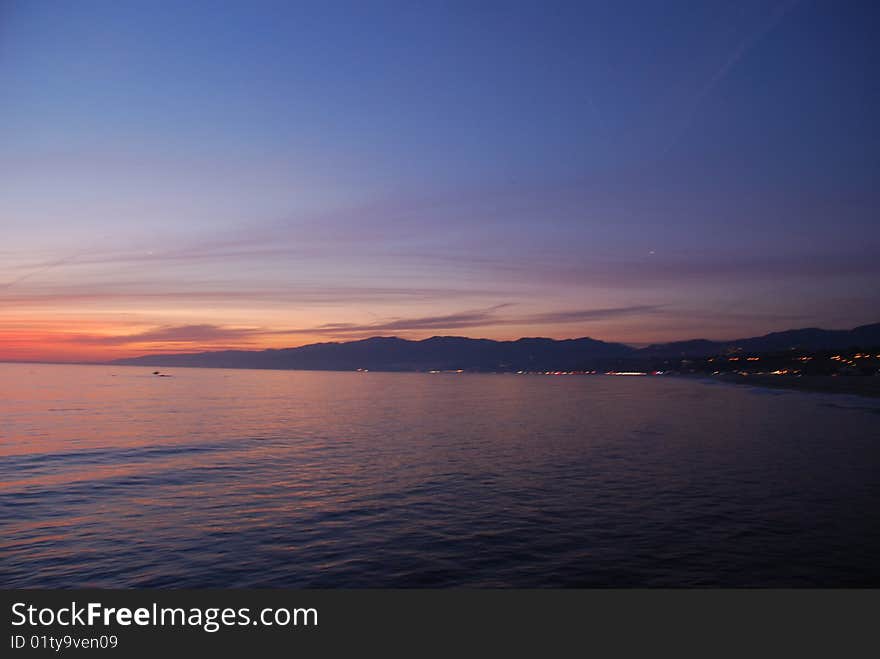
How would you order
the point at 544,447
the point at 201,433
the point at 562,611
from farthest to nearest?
the point at 201,433, the point at 544,447, the point at 562,611

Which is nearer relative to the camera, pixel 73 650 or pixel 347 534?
pixel 73 650

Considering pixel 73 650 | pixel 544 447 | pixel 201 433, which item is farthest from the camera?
pixel 201 433

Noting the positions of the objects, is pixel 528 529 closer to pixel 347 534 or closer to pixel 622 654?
pixel 347 534

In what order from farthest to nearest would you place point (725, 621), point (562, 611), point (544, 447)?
point (544, 447), point (562, 611), point (725, 621)

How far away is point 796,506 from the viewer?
23.5 m

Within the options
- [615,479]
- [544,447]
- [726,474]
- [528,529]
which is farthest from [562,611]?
[544,447]

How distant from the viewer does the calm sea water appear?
53.2ft

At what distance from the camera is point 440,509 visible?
23.7 m

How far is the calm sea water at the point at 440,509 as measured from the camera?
16.2 metres

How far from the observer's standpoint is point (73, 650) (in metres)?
10.3

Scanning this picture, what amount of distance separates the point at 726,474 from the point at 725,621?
21093 millimetres

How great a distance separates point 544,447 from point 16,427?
48072mm

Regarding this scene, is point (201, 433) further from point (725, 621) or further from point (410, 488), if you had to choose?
point (725, 621)

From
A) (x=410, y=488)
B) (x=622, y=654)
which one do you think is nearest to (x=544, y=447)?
(x=410, y=488)
